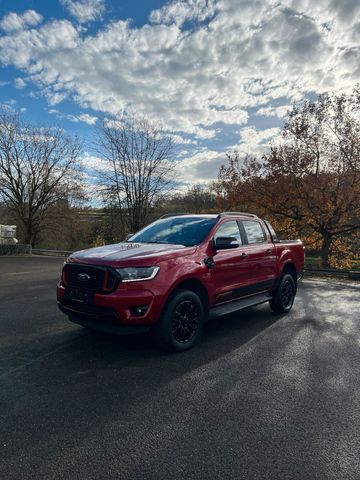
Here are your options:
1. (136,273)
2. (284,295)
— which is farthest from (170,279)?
(284,295)

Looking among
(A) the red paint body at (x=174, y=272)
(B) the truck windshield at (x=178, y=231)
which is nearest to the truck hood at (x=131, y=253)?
(A) the red paint body at (x=174, y=272)

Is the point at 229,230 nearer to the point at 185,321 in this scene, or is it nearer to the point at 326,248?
the point at 185,321

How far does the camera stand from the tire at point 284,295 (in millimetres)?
6348

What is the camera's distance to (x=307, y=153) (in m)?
19.2

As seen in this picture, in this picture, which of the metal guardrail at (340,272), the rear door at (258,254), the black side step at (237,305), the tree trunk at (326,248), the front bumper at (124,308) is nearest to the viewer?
the front bumper at (124,308)

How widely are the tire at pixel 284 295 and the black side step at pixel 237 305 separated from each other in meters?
0.26

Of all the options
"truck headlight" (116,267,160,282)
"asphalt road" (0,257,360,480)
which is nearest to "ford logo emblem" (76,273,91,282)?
"truck headlight" (116,267,160,282)

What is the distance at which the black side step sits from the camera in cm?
478

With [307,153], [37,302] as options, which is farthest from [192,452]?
[307,153]

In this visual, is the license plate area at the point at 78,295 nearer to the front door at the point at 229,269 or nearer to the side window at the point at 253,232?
the front door at the point at 229,269

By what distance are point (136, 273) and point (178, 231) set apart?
149cm

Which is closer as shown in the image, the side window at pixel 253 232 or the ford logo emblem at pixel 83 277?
the ford logo emblem at pixel 83 277

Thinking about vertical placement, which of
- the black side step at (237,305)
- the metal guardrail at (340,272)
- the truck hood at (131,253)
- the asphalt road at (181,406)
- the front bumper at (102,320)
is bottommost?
the metal guardrail at (340,272)

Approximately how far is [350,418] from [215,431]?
124 cm
